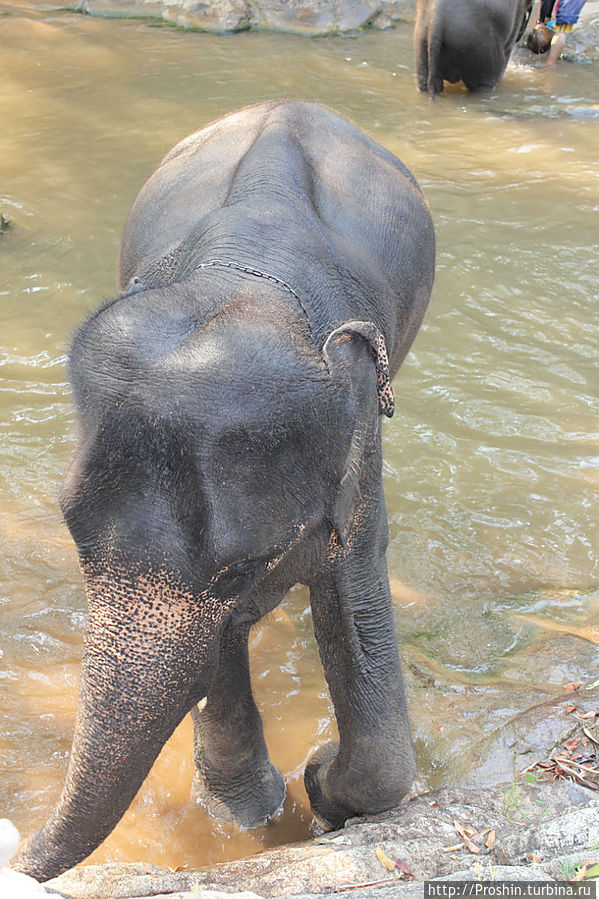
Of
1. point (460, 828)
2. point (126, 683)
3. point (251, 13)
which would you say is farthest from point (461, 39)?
point (126, 683)

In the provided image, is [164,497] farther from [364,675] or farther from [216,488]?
[364,675]

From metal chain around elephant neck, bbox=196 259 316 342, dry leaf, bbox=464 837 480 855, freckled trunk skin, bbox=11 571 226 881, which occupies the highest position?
metal chain around elephant neck, bbox=196 259 316 342

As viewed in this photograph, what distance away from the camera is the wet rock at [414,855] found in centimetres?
198

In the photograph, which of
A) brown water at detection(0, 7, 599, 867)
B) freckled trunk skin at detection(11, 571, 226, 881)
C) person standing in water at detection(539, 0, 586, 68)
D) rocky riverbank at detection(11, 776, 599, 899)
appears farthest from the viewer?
person standing in water at detection(539, 0, 586, 68)

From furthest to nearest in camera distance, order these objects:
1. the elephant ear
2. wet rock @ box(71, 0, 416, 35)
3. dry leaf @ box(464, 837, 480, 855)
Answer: wet rock @ box(71, 0, 416, 35) < dry leaf @ box(464, 837, 480, 855) < the elephant ear

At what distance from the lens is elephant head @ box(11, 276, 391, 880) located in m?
1.58

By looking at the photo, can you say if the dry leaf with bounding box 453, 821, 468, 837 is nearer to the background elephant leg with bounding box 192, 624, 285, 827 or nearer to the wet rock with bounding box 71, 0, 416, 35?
the background elephant leg with bounding box 192, 624, 285, 827

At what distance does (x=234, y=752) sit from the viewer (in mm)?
2635

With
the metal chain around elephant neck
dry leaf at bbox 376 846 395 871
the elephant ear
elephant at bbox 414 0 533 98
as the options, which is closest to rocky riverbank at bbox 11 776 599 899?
dry leaf at bbox 376 846 395 871

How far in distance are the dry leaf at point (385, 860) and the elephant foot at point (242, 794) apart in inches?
24.5

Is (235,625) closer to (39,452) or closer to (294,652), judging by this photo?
(294,652)

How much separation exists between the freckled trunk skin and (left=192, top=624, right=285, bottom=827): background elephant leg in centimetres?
87

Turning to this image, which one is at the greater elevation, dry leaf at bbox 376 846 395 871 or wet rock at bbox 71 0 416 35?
wet rock at bbox 71 0 416 35

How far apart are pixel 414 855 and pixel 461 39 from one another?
8.79m
